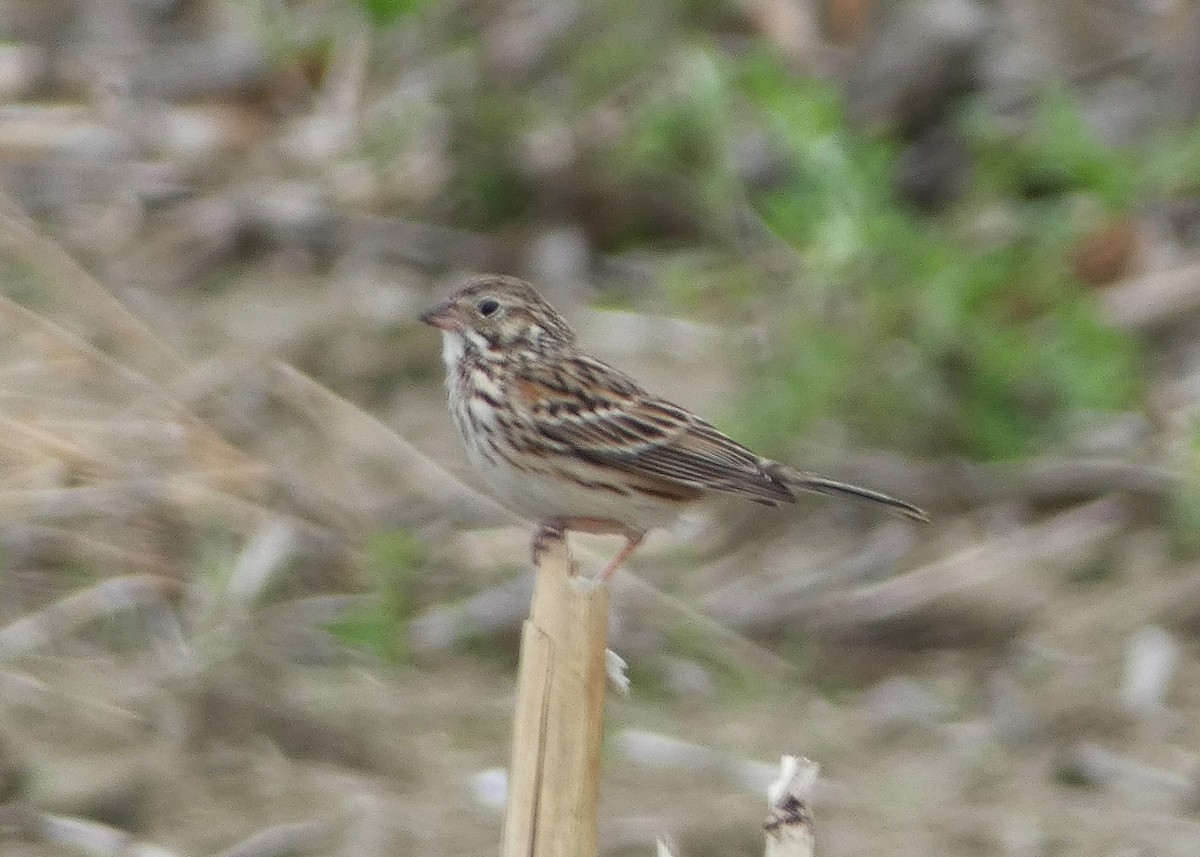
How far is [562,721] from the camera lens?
132 inches

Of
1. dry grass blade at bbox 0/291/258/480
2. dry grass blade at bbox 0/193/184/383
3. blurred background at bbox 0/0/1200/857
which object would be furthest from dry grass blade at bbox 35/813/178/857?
dry grass blade at bbox 0/193/184/383

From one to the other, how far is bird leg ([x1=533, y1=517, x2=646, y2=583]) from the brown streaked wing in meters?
0.14

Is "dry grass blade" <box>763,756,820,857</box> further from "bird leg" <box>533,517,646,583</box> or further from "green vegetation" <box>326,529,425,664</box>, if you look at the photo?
"green vegetation" <box>326,529,425,664</box>

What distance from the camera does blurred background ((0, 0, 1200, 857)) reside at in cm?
555

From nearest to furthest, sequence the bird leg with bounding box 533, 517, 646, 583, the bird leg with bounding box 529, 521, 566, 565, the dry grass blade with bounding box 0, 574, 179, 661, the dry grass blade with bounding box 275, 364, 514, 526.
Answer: the bird leg with bounding box 529, 521, 566, 565 < the bird leg with bounding box 533, 517, 646, 583 < the dry grass blade with bounding box 0, 574, 179, 661 < the dry grass blade with bounding box 275, 364, 514, 526

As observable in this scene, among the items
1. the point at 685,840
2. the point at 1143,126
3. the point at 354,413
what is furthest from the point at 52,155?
the point at 685,840

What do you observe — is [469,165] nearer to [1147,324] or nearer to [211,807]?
[1147,324]

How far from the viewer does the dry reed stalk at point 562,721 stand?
11.0 feet

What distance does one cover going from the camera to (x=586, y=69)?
8.71 m

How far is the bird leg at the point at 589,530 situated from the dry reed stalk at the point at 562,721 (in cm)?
121

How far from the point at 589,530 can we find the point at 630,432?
0.89 feet

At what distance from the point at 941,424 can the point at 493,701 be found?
1791 millimetres

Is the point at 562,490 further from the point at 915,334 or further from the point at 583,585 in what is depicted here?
the point at 915,334

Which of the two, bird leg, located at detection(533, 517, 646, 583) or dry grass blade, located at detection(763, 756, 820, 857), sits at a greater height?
bird leg, located at detection(533, 517, 646, 583)
